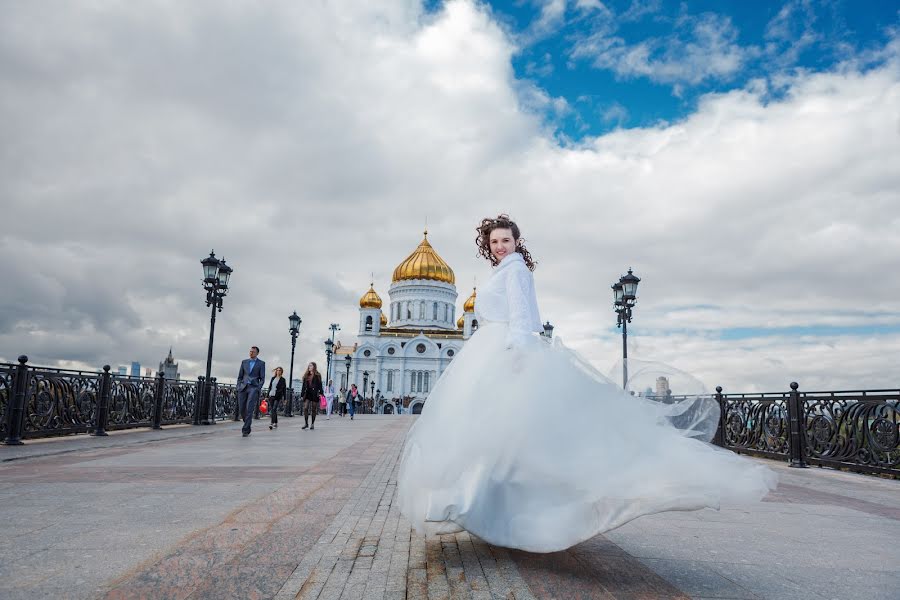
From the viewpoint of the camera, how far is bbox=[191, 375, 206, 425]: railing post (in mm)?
15477

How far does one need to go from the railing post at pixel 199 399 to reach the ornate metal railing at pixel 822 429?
12398 mm

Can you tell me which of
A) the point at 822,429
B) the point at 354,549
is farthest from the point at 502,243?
the point at 822,429

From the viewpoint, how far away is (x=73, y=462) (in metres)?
6.73

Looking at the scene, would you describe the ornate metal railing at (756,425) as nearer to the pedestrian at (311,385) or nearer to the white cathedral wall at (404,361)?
the pedestrian at (311,385)

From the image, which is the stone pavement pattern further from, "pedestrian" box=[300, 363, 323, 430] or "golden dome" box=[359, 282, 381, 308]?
"golden dome" box=[359, 282, 381, 308]

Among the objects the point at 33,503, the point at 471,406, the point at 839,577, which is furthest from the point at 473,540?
the point at 33,503

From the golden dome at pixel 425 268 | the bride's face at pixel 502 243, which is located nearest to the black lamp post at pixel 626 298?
the bride's face at pixel 502 243

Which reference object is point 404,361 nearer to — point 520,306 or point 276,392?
point 276,392

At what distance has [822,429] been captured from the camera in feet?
27.6

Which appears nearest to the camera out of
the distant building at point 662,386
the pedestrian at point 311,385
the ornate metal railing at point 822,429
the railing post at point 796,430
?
the distant building at point 662,386

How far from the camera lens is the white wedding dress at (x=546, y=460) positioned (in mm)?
2623

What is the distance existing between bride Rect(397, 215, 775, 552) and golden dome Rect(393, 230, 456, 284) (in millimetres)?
66148

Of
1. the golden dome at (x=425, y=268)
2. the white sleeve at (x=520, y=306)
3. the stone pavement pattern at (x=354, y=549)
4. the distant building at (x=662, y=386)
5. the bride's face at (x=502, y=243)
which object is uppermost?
the golden dome at (x=425, y=268)

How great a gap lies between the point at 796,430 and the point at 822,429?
0.39 m
